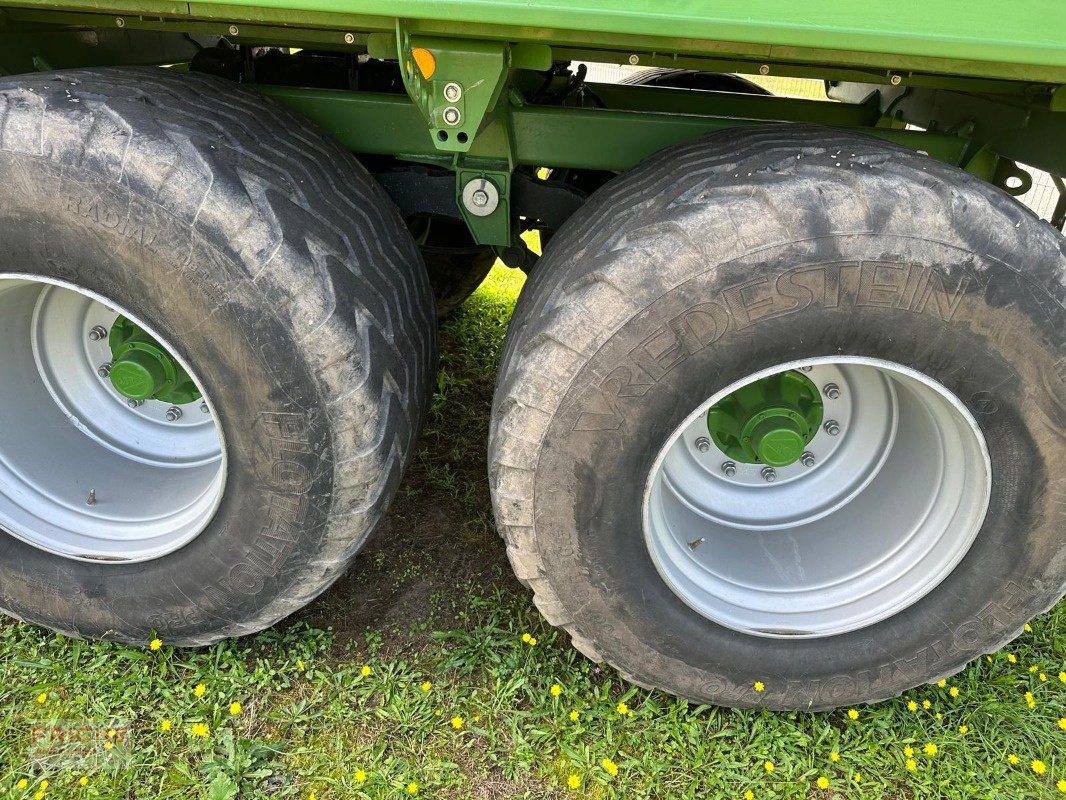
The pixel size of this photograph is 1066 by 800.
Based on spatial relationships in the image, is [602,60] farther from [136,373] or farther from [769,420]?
[136,373]

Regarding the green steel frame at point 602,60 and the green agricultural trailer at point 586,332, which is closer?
the green steel frame at point 602,60

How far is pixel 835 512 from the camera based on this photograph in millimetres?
2326

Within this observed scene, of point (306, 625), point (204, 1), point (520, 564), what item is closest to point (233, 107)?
point (204, 1)

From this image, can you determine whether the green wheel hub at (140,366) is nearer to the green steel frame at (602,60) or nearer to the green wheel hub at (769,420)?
the green steel frame at (602,60)

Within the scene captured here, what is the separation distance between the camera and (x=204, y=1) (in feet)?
4.93

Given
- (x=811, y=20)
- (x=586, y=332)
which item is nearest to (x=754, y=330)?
(x=586, y=332)

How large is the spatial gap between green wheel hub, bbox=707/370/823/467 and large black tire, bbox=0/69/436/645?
2.72ft

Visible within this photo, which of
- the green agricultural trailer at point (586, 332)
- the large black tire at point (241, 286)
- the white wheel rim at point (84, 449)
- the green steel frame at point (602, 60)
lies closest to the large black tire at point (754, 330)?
the green agricultural trailer at point (586, 332)

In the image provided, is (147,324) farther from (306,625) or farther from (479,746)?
(479,746)

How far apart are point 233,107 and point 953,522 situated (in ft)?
6.60

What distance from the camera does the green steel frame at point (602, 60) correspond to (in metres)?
1.36

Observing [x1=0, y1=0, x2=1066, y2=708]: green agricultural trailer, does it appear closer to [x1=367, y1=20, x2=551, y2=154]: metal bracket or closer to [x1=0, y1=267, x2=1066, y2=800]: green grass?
[x1=367, y1=20, x2=551, y2=154]: metal bracket

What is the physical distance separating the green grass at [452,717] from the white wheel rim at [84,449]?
14.7 inches

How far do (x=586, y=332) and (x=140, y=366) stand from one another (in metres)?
1.20
